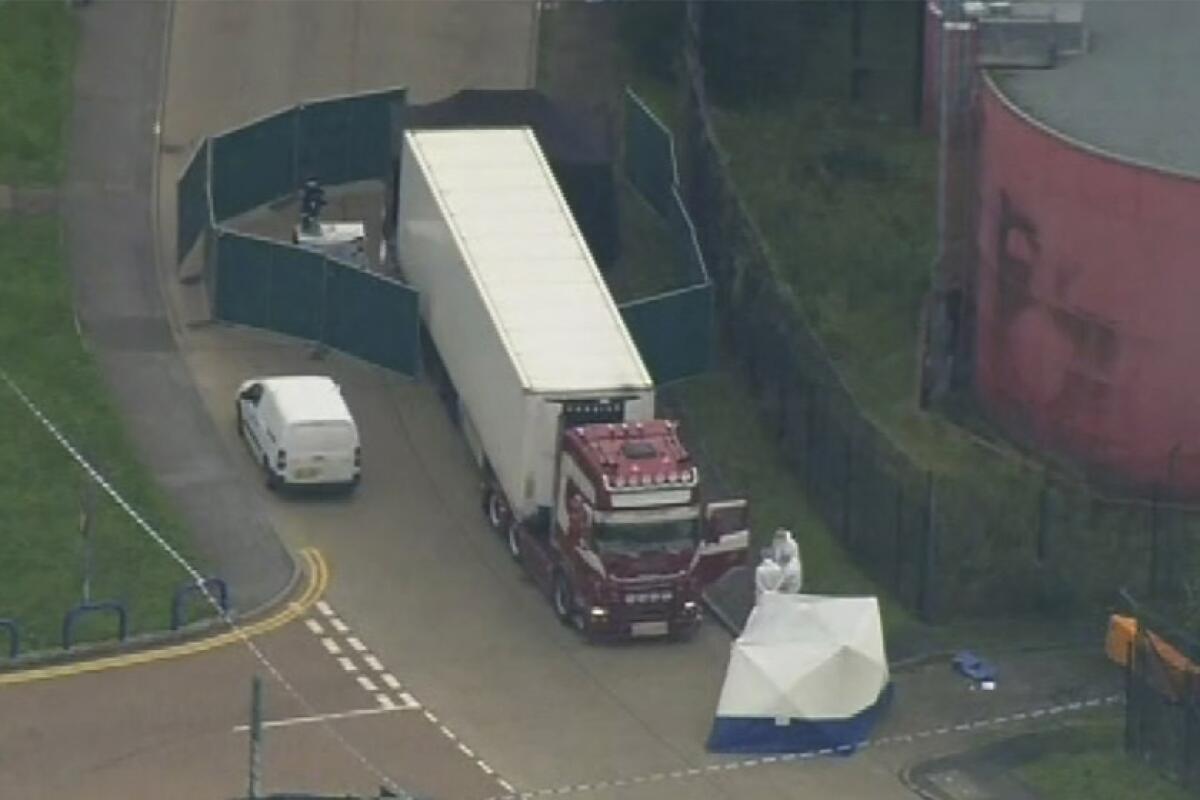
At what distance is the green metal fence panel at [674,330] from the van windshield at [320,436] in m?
6.04

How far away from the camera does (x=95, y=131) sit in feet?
317

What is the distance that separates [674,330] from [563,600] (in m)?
9.26

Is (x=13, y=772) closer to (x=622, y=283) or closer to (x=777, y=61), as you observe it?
(x=622, y=283)

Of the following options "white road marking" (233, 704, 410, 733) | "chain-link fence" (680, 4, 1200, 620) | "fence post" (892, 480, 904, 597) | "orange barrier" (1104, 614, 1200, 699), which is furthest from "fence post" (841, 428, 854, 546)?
"white road marking" (233, 704, 410, 733)

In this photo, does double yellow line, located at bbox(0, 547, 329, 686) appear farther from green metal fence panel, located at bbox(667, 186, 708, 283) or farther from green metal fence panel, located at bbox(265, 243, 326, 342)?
green metal fence panel, located at bbox(667, 186, 708, 283)

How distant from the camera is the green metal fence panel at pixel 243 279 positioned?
286ft

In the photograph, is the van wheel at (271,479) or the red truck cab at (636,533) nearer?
the red truck cab at (636,533)

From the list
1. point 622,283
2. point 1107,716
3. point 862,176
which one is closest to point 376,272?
point 622,283

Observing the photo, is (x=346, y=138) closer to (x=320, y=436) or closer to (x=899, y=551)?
(x=320, y=436)

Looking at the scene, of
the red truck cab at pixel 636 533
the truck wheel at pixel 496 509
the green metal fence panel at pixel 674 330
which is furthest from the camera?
the green metal fence panel at pixel 674 330

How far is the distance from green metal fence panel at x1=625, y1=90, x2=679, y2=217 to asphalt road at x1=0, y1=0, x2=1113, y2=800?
25.0 ft

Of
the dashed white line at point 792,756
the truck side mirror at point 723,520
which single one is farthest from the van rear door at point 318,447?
the dashed white line at point 792,756

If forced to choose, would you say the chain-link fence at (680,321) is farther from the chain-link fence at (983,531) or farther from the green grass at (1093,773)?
the green grass at (1093,773)

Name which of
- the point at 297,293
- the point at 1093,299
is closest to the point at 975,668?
the point at 1093,299
